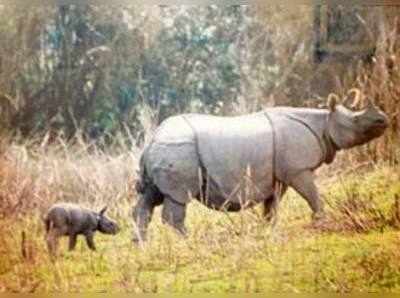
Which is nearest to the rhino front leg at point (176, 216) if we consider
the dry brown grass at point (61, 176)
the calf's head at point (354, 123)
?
the dry brown grass at point (61, 176)

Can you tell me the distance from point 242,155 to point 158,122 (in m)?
0.24

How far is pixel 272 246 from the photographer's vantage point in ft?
8.81

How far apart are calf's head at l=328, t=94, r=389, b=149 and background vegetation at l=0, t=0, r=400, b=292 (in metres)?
0.03

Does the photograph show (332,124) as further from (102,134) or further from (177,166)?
(102,134)

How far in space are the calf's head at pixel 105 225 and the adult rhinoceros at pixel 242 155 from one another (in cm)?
6

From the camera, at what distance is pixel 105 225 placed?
2.68 metres

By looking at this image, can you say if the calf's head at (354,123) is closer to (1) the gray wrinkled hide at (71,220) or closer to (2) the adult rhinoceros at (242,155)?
(2) the adult rhinoceros at (242,155)

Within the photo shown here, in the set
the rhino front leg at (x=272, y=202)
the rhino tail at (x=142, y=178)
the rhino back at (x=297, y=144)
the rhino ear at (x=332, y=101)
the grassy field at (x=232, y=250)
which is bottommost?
the grassy field at (x=232, y=250)

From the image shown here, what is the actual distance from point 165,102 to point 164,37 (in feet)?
0.58

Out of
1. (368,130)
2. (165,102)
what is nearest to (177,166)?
(165,102)

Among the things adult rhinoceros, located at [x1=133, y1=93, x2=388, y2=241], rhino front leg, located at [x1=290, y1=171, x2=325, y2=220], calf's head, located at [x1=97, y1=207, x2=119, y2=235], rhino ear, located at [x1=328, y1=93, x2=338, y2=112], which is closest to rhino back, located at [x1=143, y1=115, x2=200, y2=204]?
adult rhinoceros, located at [x1=133, y1=93, x2=388, y2=241]

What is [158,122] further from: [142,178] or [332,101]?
[332,101]

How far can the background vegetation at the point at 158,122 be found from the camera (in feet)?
8.80

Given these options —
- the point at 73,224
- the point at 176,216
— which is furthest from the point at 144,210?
the point at 73,224
